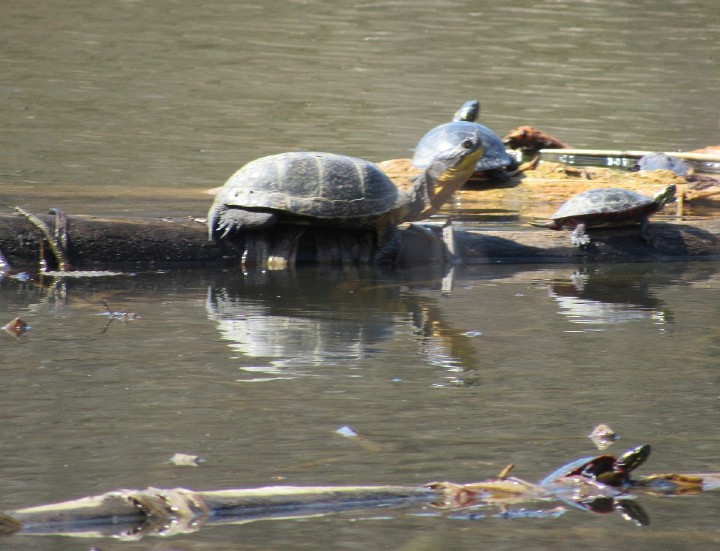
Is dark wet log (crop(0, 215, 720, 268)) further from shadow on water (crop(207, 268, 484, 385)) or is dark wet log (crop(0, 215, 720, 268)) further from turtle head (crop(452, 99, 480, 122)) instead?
turtle head (crop(452, 99, 480, 122))

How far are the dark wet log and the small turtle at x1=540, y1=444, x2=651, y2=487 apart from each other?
4.54m

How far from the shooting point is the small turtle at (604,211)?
862cm

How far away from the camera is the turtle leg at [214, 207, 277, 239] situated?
8047 millimetres

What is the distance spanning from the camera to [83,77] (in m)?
19.0

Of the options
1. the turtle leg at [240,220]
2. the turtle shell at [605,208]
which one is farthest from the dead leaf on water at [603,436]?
the turtle shell at [605,208]

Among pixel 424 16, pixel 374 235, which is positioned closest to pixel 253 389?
pixel 374 235

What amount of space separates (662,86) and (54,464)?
17.9 meters

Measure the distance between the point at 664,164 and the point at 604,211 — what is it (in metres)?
4.51

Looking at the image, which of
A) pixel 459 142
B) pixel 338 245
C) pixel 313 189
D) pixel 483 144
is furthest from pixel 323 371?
pixel 459 142

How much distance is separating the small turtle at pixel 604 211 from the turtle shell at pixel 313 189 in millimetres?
1314

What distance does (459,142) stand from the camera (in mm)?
12414

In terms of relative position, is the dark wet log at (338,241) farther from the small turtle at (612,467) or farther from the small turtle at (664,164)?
the small turtle at (612,467)

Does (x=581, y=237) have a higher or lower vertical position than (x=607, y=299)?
higher

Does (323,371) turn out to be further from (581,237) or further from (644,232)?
(644,232)
